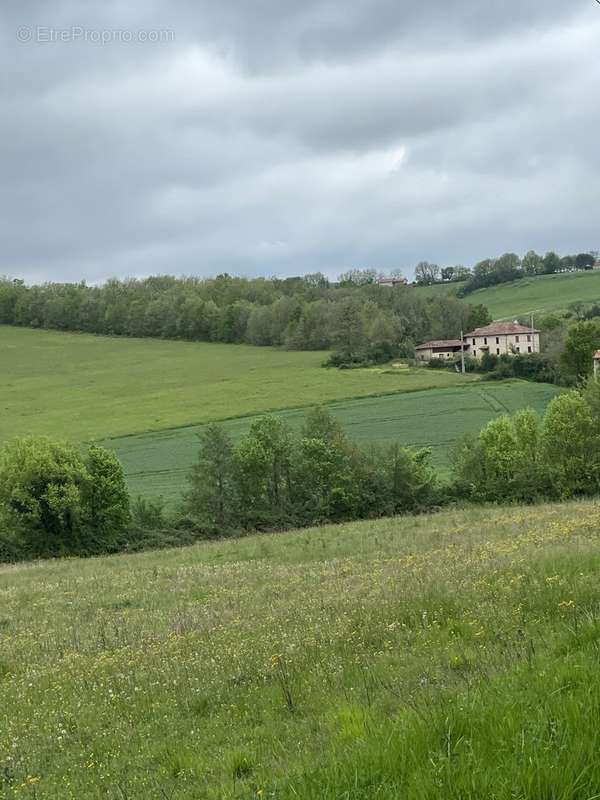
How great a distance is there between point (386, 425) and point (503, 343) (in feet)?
219

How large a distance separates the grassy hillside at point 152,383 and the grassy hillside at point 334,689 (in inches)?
2883

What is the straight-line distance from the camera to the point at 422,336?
150875mm

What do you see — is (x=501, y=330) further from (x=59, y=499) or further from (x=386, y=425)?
(x=59, y=499)

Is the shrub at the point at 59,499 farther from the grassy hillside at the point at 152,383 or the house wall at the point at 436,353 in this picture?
the house wall at the point at 436,353

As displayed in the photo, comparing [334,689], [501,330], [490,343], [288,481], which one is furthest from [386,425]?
[334,689]

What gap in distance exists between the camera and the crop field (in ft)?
220

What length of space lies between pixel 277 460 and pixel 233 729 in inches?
1684

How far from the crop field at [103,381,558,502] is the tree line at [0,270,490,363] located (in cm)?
3232

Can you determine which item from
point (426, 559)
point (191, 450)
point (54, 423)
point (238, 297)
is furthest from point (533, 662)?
point (238, 297)

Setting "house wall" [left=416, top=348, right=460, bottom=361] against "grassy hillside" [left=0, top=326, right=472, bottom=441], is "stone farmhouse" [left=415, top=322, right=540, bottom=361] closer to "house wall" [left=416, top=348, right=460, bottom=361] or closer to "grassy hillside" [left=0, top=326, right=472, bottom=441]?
"house wall" [left=416, top=348, right=460, bottom=361]

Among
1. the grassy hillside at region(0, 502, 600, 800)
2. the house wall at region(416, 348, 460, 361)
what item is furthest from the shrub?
the house wall at region(416, 348, 460, 361)

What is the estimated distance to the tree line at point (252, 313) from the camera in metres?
135

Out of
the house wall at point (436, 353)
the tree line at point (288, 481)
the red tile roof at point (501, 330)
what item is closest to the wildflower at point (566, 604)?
the tree line at point (288, 481)

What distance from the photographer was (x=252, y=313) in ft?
496
